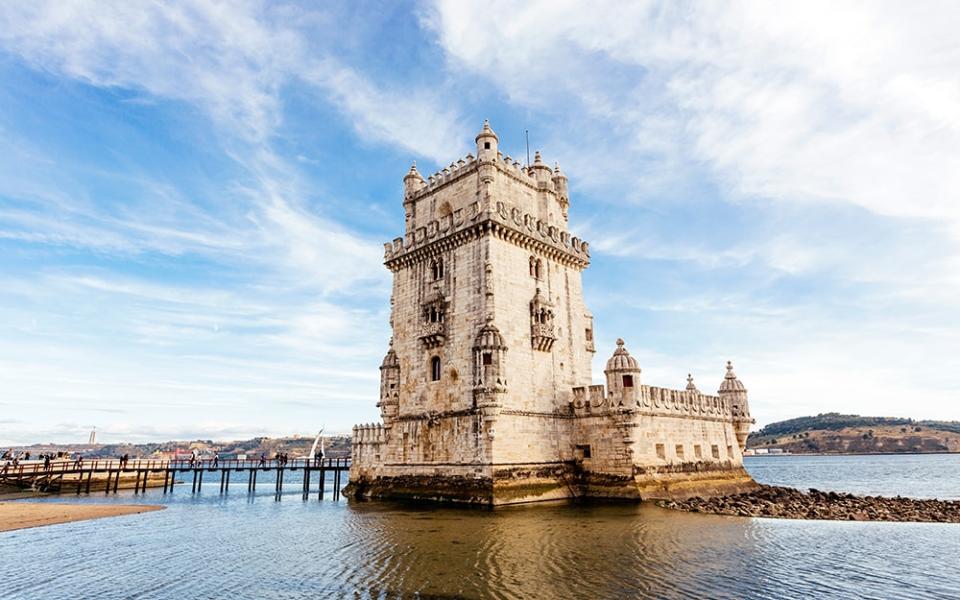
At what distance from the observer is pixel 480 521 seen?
2552 cm

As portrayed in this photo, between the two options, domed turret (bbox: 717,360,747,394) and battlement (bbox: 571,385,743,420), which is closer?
battlement (bbox: 571,385,743,420)

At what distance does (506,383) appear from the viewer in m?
32.0

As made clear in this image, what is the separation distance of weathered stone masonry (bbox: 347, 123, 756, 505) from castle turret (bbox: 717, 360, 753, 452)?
3328 mm

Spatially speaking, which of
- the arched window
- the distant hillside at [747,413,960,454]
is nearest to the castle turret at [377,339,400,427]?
the arched window

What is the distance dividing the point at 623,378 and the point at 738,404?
1500 centimetres

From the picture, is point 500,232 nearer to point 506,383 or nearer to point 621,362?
point 506,383

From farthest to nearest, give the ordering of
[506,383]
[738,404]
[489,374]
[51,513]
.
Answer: [738,404] → [51,513] → [506,383] → [489,374]

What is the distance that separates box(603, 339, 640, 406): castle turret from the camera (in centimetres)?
3316

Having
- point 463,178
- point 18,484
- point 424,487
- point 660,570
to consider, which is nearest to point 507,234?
point 463,178

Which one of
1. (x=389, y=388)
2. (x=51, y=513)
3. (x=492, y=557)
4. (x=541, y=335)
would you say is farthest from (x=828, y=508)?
(x=51, y=513)

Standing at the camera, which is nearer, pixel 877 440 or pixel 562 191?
pixel 562 191

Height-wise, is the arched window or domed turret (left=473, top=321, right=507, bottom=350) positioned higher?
the arched window

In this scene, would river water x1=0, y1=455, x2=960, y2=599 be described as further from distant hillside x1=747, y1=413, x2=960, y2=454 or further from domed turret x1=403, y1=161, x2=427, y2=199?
distant hillside x1=747, y1=413, x2=960, y2=454

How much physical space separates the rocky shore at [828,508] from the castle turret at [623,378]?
590 centimetres
